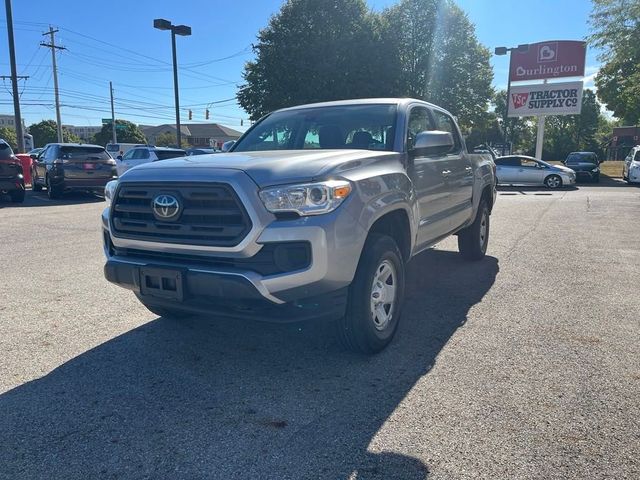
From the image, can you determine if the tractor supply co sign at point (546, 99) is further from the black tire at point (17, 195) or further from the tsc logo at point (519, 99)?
the black tire at point (17, 195)

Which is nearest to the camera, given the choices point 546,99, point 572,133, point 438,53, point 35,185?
point 35,185

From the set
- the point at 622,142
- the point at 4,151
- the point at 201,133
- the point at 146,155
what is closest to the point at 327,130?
the point at 4,151

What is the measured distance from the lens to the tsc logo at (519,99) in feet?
96.1

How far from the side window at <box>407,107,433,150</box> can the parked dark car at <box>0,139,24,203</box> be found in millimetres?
11569

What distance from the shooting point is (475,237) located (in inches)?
257

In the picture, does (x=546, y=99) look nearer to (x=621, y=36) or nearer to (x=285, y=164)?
(x=621, y=36)

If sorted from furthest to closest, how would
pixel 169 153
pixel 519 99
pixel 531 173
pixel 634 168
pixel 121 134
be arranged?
pixel 121 134 → pixel 519 99 → pixel 634 168 → pixel 531 173 → pixel 169 153

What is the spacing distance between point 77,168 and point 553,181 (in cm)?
1811

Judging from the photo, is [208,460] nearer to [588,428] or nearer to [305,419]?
[305,419]

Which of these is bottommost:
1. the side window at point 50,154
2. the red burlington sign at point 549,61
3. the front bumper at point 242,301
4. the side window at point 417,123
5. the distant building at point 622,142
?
the front bumper at point 242,301

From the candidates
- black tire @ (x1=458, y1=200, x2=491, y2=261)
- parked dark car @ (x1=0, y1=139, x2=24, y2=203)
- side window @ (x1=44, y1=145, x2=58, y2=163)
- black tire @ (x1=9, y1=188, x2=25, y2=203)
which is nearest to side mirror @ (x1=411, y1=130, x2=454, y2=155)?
Answer: black tire @ (x1=458, y1=200, x2=491, y2=261)

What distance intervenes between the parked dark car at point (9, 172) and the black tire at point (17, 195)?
119 millimetres

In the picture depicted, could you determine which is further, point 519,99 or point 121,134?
point 121,134

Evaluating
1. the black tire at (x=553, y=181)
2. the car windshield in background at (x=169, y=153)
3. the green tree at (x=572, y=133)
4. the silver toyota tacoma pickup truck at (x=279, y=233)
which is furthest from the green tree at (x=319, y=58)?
the green tree at (x=572, y=133)
